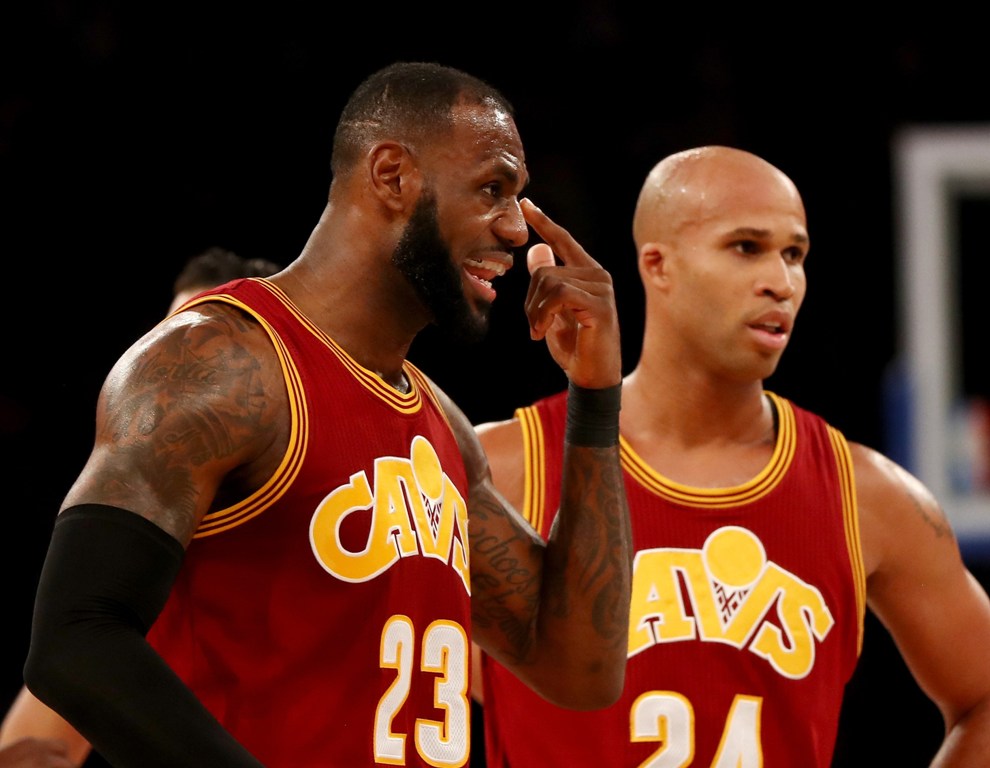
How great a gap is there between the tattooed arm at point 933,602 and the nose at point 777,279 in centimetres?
48

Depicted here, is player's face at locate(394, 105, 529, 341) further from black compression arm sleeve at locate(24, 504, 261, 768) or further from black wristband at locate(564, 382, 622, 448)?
Answer: black compression arm sleeve at locate(24, 504, 261, 768)

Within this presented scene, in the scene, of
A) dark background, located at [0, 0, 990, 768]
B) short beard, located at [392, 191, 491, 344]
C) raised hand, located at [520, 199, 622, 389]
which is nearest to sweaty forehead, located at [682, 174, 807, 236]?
raised hand, located at [520, 199, 622, 389]

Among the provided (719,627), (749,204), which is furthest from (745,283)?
(719,627)

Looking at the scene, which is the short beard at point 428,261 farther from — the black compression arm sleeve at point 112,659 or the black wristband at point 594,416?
the black compression arm sleeve at point 112,659

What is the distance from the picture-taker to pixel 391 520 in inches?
90.9

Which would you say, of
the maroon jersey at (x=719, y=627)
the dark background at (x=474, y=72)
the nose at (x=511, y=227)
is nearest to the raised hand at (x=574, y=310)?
the nose at (x=511, y=227)

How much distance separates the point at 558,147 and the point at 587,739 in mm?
3278

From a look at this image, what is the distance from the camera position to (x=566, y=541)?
8.91 ft

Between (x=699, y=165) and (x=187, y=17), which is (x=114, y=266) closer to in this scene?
(x=187, y=17)

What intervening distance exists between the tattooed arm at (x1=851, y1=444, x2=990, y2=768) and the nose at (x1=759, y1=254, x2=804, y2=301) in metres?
0.48

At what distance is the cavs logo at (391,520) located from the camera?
2.23 meters

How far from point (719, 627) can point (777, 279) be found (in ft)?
2.50

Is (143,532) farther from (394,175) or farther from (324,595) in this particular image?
(394,175)

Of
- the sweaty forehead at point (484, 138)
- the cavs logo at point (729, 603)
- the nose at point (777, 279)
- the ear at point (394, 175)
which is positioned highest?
the nose at point (777, 279)
